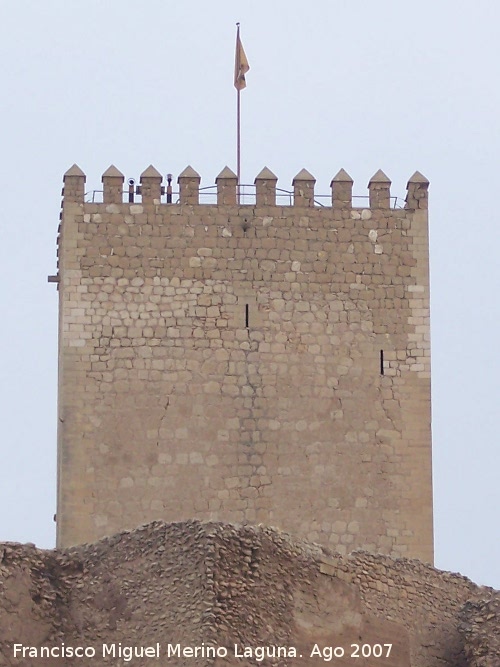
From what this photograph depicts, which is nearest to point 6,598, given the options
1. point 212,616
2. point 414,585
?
point 212,616

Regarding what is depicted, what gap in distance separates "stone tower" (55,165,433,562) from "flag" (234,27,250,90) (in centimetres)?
229

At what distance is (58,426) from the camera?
111 ft

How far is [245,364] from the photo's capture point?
1323 inches

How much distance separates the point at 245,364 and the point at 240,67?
15.5 feet

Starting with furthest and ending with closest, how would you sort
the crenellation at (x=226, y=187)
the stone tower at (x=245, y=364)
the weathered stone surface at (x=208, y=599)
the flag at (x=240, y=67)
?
the flag at (x=240, y=67), the crenellation at (x=226, y=187), the stone tower at (x=245, y=364), the weathered stone surface at (x=208, y=599)

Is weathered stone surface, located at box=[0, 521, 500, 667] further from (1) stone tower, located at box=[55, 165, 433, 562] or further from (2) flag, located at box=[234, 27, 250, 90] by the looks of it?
(2) flag, located at box=[234, 27, 250, 90]

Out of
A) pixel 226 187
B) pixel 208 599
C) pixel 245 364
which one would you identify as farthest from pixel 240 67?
pixel 208 599

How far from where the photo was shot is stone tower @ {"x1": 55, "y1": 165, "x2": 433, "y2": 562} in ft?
109

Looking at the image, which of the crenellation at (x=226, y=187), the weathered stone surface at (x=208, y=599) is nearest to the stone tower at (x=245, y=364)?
the crenellation at (x=226, y=187)

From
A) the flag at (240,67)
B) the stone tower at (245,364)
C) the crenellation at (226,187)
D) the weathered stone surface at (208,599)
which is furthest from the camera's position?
the flag at (240,67)

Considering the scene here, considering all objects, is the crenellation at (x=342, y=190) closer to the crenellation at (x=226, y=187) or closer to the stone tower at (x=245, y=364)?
the stone tower at (x=245, y=364)

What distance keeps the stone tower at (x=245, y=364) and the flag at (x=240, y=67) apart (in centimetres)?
229

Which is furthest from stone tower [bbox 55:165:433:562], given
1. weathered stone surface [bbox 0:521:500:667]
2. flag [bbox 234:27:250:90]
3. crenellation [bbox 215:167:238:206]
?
weathered stone surface [bbox 0:521:500:667]

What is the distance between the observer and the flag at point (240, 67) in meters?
36.4
